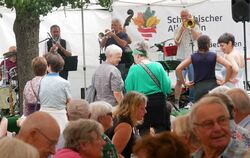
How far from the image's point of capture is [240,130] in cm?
635

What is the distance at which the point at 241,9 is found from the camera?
15688 mm

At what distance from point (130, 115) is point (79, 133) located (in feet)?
9.18

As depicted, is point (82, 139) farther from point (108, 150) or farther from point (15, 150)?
point (15, 150)

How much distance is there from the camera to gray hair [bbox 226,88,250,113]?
7.48 m

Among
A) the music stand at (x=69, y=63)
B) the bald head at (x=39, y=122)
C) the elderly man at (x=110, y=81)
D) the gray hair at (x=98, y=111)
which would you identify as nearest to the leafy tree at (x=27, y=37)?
the music stand at (x=69, y=63)

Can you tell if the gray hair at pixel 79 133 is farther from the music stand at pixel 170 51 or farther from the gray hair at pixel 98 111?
the music stand at pixel 170 51

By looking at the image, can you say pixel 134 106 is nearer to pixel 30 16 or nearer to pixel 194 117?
pixel 194 117

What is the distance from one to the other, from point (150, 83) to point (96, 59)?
1026 cm

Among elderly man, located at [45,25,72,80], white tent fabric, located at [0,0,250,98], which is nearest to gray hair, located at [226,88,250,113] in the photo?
elderly man, located at [45,25,72,80]

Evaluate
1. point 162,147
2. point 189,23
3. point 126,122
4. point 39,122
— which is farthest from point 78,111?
point 189,23

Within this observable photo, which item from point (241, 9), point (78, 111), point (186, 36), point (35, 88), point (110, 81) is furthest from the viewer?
point (186, 36)

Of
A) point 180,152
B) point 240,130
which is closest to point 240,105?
point 240,130

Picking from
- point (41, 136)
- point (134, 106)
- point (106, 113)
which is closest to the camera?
point (41, 136)

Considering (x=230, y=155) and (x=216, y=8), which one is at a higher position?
(x=216, y=8)
